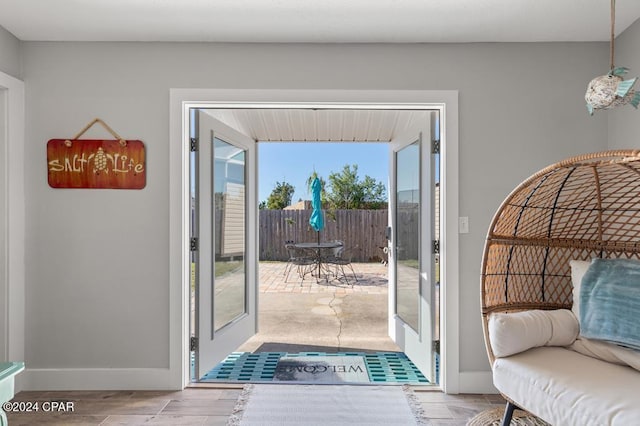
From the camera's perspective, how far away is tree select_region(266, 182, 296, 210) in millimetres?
10484

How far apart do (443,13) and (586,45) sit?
43.8 inches

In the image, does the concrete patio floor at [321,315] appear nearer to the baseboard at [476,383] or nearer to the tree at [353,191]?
the baseboard at [476,383]

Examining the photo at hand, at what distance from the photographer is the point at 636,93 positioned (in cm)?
175

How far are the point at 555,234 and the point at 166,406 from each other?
2586mm

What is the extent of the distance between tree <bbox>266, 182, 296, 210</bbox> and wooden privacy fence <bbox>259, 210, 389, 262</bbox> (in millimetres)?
1331

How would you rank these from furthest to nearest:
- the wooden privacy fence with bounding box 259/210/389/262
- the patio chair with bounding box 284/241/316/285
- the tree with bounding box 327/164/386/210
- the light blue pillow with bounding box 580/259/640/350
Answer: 1. the tree with bounding box 327/164/386/210
2. the wooden privacy fence with bounding box 259/210/389/262
3. the patio chair with bounding box 284/241/316/285
4. the light blue pillow with bounding box 580/259/640/350

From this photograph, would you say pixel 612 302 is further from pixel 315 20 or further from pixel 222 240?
pixel 222 240

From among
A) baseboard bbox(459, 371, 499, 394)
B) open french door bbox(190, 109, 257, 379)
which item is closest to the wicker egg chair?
baseboard bbox(459, 371, 499, 394)

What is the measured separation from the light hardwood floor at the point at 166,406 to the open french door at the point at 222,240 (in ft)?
0.99

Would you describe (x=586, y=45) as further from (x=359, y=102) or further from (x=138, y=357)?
(x=138, y=357)

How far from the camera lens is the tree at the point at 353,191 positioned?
10625mm

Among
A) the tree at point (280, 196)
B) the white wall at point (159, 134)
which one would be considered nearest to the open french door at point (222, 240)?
the white wall at point (159, 134)

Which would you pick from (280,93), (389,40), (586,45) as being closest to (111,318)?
(280,93)

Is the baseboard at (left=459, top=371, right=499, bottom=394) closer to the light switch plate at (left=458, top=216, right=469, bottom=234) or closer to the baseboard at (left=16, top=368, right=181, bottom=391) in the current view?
the light switch plate at (left=458, top=216, right=469, bottom=234)
